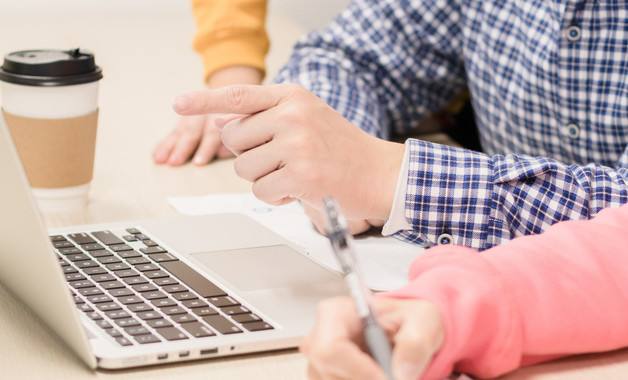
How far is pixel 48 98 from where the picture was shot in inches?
32.5

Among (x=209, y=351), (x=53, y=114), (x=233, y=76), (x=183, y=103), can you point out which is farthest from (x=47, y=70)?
(x=233, y=76)

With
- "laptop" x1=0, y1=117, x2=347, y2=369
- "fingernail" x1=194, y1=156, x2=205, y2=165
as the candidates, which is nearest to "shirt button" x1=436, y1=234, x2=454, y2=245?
"laptop" x1=0, y1=117, x2=347, y2=369

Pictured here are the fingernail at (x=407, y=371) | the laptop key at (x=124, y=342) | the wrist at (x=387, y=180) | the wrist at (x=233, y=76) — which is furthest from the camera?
the wrist at (x=233, y=76)

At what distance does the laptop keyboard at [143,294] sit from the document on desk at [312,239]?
0.14m

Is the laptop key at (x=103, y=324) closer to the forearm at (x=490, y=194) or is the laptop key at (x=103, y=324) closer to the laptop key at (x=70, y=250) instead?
the laptop key at (x=70, y=250)

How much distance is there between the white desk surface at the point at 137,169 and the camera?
56 centimetres

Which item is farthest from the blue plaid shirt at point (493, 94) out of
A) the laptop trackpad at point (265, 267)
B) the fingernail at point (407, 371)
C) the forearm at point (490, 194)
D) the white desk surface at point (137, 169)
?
the fingernail at point (407, 371)

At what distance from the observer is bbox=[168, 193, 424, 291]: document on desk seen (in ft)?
2.40

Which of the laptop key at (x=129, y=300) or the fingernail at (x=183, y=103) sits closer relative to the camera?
the laptop key at (x=129, y=300)

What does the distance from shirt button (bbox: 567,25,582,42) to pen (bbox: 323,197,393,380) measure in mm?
626

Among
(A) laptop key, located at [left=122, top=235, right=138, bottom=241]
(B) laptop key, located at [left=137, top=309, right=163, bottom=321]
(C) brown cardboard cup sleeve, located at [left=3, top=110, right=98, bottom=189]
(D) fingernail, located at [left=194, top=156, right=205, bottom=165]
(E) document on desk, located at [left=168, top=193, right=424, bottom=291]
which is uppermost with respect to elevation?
(C) brown cardboard cup sleeve, located at [left=3, top=110, right=98, bottom=189]

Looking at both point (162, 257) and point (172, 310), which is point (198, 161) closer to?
point (162, 257)

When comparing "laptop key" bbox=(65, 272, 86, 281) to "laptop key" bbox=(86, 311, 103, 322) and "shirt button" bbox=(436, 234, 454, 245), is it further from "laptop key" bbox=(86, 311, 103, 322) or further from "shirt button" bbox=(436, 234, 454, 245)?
"shirt button" bbox=(436, 234, 454, 245)

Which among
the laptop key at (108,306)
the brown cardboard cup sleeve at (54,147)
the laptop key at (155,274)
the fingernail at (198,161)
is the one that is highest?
the brown cardboard cup sleeve at (54,147)
